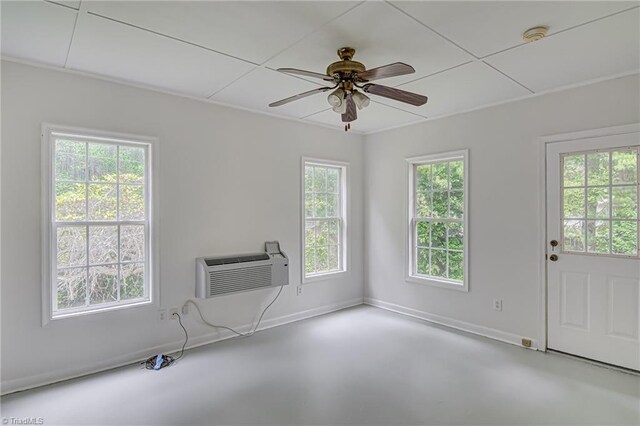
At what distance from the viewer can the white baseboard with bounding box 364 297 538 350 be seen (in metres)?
3.54

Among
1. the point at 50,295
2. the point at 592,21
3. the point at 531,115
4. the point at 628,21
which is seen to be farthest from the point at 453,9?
the point at 50,295

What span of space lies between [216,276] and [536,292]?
3.18 meters

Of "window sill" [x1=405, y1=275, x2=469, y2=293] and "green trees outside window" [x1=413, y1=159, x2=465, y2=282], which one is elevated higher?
"green trees outside window" [x1=413, y1=159, x2=465, y2=282]

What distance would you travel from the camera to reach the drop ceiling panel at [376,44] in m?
2.04

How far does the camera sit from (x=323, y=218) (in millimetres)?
4676

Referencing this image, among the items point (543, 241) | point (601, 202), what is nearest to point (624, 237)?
point (601, 202)

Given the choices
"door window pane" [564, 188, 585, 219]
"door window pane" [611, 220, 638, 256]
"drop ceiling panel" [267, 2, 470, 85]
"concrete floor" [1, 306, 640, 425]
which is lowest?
"concrete floor" [1, 306, 640, 425]

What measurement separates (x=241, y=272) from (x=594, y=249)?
3.36 meters

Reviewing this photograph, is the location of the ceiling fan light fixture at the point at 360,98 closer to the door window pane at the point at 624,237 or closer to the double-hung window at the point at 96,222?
the double-hung window at the point at 96,222

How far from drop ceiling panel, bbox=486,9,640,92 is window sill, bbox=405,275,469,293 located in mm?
2202

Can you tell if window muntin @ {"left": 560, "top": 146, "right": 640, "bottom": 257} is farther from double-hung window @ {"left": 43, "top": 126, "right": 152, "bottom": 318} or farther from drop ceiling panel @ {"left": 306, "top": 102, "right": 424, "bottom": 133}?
double-hung window @ {"left": 43, "top": 126, "right": 152, "bottom": 318}

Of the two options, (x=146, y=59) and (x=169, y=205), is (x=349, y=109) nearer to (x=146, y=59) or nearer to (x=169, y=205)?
(x=146, y=59)

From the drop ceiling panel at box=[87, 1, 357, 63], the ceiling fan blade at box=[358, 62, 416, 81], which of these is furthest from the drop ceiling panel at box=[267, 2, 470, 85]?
the ceiling fan blade at box=[358, 62, 416, 81]

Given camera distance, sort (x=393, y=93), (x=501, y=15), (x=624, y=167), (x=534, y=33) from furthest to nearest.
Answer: (x=624, y=167) → (x=393, y=93) → (x=534, y=33) → (x=501, y=15)
